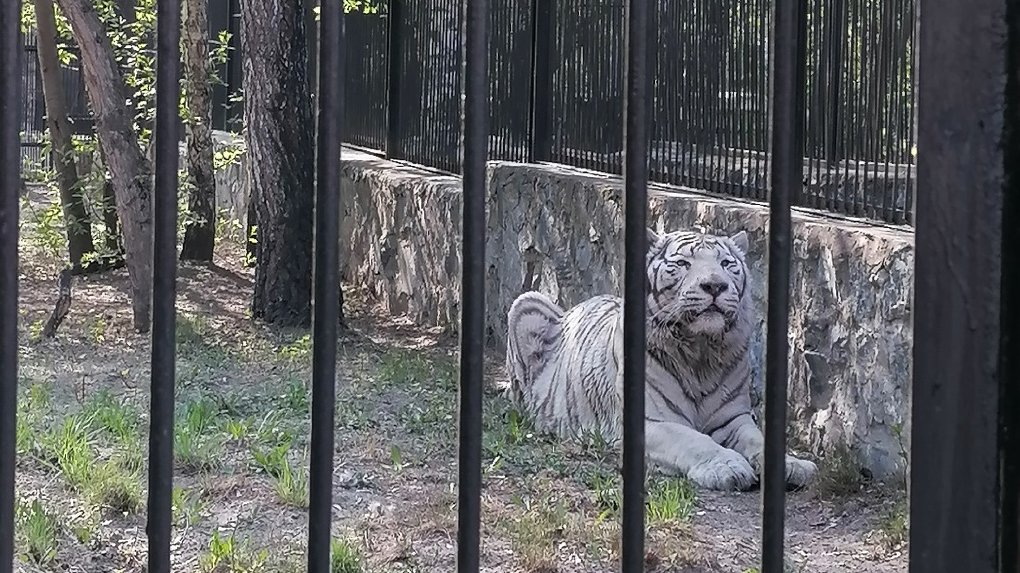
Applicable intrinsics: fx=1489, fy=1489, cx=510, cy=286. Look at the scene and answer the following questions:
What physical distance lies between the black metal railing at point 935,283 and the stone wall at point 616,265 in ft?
6.81

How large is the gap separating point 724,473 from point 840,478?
0.43 m

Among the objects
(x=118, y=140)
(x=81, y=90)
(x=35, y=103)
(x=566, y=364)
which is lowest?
(x=566, y=364)

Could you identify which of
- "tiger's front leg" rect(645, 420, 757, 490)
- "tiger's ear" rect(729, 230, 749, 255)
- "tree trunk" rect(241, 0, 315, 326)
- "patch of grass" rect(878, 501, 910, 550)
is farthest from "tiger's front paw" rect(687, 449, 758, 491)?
"tree trunk" rect(241, 0, 315, 326)

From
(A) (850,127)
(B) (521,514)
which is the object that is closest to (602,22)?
(A) (850,127)

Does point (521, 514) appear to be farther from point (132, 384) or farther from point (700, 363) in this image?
point (132, 384)

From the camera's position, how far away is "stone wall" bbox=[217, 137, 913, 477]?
5.56 meters

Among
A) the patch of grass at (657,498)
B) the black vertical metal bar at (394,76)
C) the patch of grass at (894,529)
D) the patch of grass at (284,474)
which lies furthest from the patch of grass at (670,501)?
the black vertical metal bar at (394,76)

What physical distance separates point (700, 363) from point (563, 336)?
0.99 metres

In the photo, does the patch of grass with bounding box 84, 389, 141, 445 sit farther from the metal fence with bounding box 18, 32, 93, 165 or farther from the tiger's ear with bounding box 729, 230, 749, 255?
the metal fence with bounding box 18, 32, 93, 165

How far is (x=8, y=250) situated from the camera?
4.54 ft

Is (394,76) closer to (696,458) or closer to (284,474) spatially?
(696,458)

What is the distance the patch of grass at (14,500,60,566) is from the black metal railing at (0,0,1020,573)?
288 centimetres

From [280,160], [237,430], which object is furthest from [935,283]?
[280,160]

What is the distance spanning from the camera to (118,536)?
4.51m
